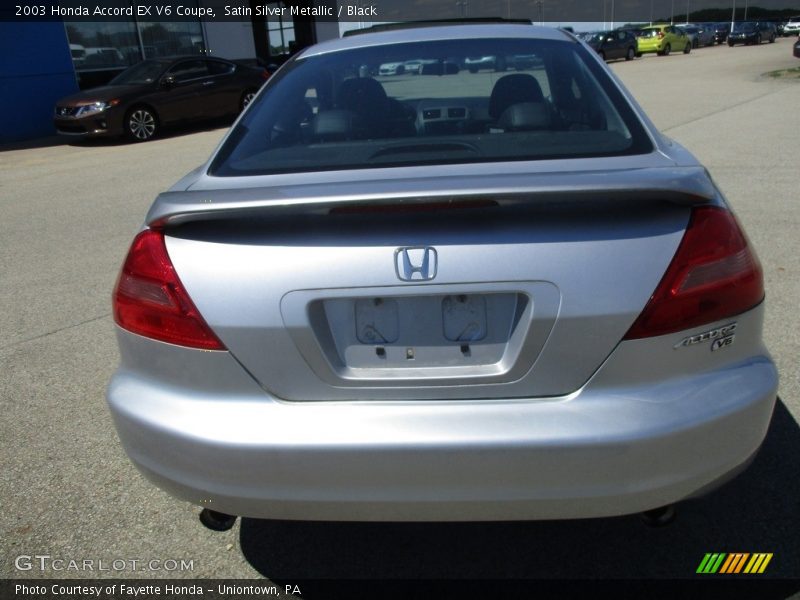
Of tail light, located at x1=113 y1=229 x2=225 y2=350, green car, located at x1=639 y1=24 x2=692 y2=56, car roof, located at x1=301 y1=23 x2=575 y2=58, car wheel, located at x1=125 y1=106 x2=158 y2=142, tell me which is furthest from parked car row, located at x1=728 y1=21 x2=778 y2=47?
tail light, located at x1=113 y1=229 x2=225 y2=350

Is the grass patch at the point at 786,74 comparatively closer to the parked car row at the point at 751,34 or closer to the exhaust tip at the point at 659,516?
the exhaust tip at the point at 659,516

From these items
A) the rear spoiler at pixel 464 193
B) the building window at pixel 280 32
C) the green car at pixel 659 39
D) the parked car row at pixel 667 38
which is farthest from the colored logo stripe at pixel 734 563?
the green car at pixel 659 39

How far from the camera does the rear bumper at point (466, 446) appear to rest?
177 cm

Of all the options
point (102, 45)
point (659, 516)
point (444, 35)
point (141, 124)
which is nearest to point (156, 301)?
point (659, 516)

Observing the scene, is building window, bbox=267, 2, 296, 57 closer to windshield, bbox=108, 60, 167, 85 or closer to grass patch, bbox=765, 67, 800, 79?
windshield, bbox=108, 60, 167, 85

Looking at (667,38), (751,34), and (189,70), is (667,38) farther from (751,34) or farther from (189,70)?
(189,70)

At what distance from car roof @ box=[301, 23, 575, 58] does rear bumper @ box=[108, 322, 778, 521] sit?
1.72m

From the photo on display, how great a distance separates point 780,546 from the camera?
2320mm

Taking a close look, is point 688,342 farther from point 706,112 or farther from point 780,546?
point 706,112

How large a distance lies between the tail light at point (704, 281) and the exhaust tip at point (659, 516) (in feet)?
1.84

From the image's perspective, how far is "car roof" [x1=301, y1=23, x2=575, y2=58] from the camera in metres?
3.03

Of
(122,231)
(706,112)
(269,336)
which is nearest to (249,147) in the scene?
(269,336)

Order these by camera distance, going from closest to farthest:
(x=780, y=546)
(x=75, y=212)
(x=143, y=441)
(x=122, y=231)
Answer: (x=143, y=441) → (x=780, y=546) → (x=122, y=231) → (x=75, y=212)

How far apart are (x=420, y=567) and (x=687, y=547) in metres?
0.86
